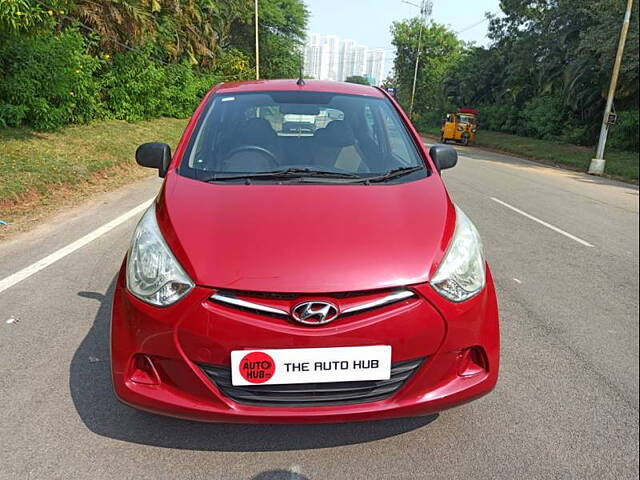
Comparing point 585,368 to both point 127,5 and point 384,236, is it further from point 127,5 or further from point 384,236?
point 127,5

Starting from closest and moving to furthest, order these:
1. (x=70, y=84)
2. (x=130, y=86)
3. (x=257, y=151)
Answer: (x=257, y=151)
(x=70, y=84)
(x=130, y=86)

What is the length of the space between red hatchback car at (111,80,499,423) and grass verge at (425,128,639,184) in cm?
1623

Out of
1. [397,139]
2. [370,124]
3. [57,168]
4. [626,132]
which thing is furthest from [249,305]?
[626,132]

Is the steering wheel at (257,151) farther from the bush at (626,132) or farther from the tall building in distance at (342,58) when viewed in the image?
the tall building in distance at (342,58)

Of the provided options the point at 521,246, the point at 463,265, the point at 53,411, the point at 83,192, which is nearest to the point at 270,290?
the point at 463,265

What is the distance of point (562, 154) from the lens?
76.8 ft

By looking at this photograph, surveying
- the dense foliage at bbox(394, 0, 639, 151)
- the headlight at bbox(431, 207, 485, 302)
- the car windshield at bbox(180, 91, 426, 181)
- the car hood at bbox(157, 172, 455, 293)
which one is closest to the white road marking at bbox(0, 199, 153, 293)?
the car windshield at bbox(180, 91, 426, 181)

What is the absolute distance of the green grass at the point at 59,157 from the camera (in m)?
7.53

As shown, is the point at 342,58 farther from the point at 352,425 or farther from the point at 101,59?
the point at 352,425

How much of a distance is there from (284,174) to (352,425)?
4.32 feet

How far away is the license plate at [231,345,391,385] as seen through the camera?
2047 mm

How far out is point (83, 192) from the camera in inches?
329

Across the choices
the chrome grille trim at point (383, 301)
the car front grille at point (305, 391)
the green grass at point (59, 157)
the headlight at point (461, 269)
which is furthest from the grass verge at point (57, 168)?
the headlight at point (461, 269)

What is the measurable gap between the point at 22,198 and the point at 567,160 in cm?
1969
